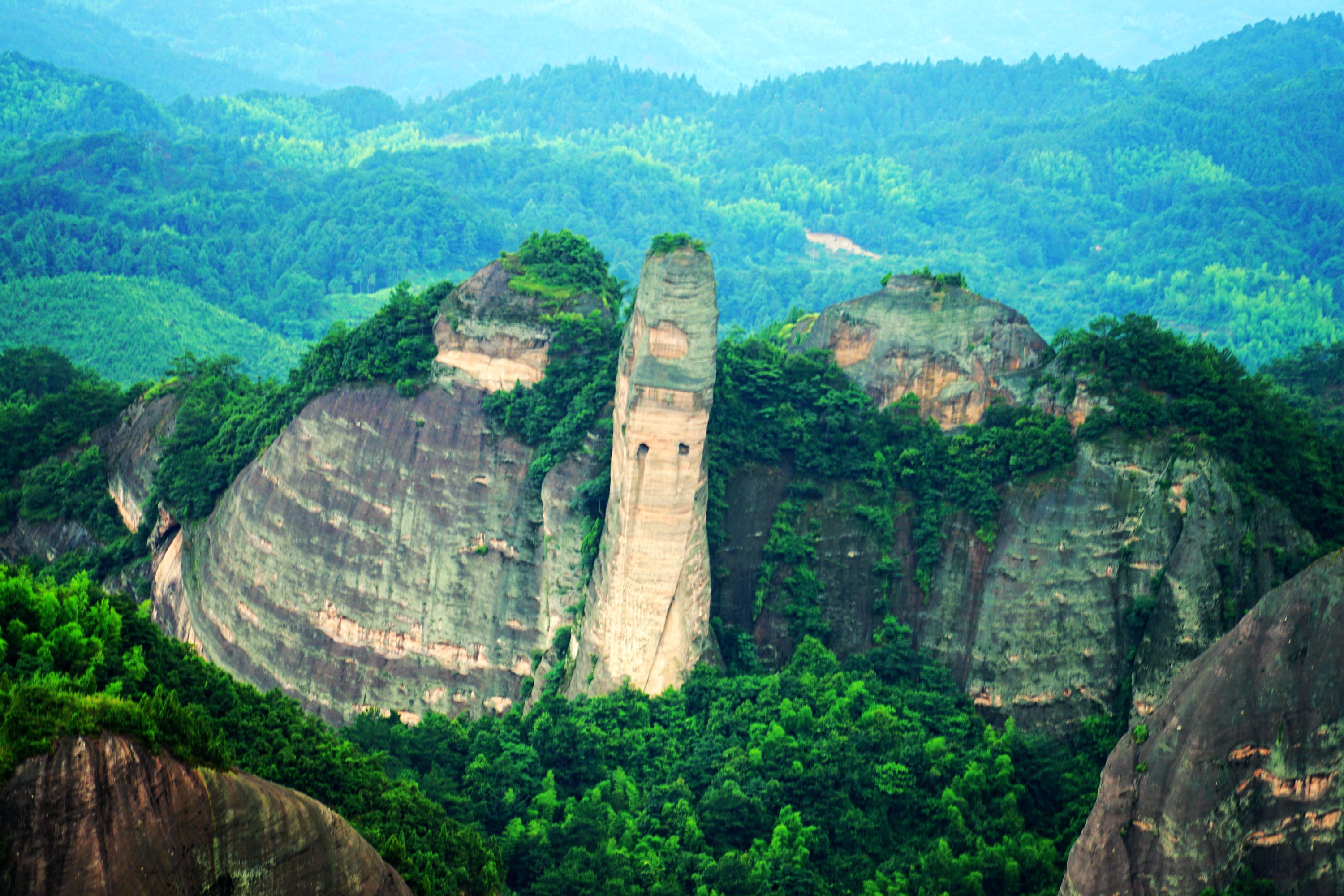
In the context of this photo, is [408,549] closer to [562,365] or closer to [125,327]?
[562,365]

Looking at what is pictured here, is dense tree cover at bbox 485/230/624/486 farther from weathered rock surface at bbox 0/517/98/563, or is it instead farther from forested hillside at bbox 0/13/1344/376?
forested hillside at bbox 0/13/1344/376

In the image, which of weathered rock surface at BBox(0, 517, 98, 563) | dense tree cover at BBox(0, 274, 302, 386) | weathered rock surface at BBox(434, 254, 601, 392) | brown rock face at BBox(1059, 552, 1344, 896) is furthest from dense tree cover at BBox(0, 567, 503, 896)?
dense tree cover at BBox(0, 274, 302, 386)

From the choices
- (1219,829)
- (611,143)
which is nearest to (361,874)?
(1219,829)

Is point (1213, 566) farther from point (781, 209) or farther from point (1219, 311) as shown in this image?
point (781, 209)

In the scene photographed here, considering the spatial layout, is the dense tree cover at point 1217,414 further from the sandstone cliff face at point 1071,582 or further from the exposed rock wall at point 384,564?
the exposed rock wall at point 384,564

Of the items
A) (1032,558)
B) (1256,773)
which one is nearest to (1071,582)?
(1032,558)

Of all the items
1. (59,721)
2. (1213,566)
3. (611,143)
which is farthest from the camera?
(611,143)
